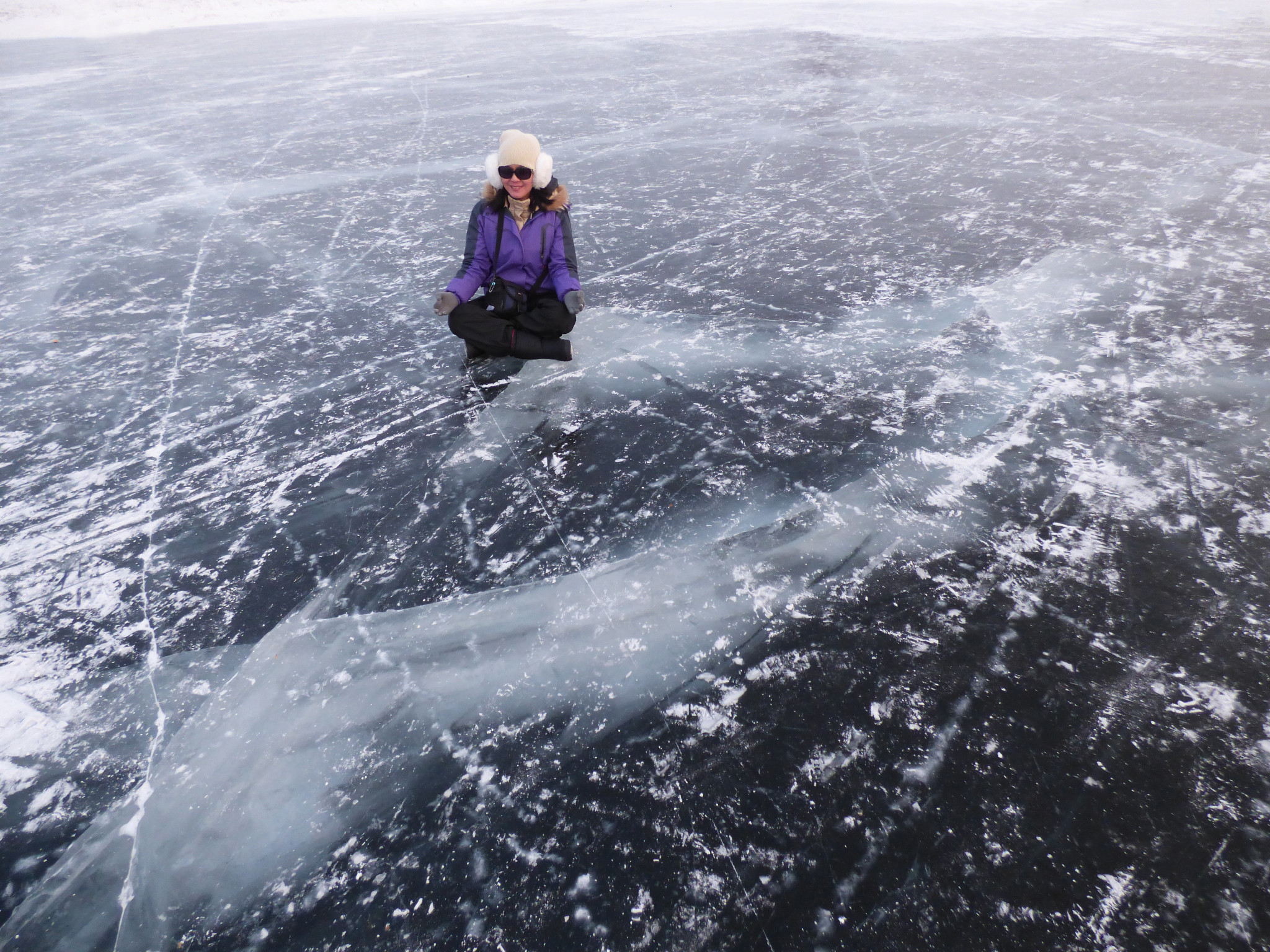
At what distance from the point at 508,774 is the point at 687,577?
2.47 ft

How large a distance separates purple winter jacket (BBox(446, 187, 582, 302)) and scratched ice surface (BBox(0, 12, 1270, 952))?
38 cm

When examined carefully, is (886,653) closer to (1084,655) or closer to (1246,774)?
(1084,655)

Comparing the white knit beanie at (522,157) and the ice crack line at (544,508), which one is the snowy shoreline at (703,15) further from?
the ice crack line at (544,508)

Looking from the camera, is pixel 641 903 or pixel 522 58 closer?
pixel 641 903

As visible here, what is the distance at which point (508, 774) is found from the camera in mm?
1621

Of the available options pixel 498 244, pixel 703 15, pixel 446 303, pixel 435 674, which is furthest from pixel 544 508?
pixel 703 15

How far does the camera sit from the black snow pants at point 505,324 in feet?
10.3

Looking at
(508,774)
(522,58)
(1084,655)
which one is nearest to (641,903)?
(508,774)

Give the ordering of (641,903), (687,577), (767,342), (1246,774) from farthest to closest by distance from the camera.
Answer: (767,342) → (687,577) → (1246,774) → (641,903)

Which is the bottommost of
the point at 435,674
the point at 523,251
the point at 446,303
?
the point at 435,674

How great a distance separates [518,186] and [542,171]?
4.5 inches

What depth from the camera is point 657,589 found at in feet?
6.84

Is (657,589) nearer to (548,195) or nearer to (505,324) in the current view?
(505,324)

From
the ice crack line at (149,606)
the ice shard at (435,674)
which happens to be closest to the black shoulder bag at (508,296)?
the ice shard at (435,674)
